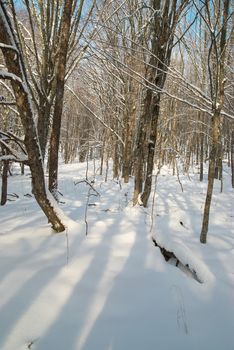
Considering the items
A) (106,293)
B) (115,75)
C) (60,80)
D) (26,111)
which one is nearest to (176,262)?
(106,293)

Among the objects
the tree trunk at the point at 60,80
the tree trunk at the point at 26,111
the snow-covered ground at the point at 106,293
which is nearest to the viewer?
the snow-covered ground at the point at 106,293

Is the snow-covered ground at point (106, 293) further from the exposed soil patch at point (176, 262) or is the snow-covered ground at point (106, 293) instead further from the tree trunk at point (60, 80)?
the tree trunk at point (60, 80)

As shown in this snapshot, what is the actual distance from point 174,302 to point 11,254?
1.63 metres

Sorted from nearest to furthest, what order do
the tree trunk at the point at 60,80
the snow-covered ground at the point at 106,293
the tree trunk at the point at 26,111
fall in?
the snow-covered ground at the point at 106,293, the tree trunk at the point at 26,111, the tree trunk at the point at 60,80

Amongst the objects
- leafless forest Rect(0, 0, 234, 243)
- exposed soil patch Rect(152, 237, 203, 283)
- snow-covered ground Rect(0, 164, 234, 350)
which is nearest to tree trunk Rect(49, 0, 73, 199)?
leafless forest Rect(0, 0, 234, 243)

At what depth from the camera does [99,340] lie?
1.86 meters

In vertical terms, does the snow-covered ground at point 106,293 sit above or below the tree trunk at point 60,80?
below

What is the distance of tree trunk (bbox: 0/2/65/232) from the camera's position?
9.46 ft

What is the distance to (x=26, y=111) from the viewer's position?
3.12 meters

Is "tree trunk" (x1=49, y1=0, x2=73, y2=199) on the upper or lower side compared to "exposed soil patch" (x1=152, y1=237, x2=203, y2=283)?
upper

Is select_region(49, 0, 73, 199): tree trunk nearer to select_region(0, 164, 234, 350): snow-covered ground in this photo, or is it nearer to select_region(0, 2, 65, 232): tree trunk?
select_region(0, 164, 234, 350): snow-covered ground

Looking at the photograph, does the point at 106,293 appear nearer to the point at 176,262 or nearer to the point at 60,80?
the point at 176,262

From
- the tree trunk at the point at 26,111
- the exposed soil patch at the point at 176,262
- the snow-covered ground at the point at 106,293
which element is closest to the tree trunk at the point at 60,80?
the snow-covered ground at the point at 106,293

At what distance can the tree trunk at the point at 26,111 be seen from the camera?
2.88m
